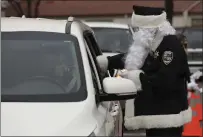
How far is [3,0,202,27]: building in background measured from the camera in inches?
995

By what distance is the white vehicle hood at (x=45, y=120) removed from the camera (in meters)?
Answer: 3.08

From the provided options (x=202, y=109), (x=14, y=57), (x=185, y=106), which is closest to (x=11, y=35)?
(x=14, y=57)

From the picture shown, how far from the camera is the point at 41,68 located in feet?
12.9

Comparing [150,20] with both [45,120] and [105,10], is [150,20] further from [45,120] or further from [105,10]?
[105,10]

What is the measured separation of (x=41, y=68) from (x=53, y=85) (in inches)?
7.5

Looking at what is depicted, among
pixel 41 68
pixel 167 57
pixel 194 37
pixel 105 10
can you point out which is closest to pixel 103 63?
pixel 167 57

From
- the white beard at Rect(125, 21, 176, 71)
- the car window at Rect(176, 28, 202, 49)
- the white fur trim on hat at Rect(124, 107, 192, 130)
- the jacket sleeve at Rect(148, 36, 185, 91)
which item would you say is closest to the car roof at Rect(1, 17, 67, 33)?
the white beard at Rect(125, 21, 176, 71)

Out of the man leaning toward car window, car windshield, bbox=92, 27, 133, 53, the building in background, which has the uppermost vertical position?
the man leaning toward car window

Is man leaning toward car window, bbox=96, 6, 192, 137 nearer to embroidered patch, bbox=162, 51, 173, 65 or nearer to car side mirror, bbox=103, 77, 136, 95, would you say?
embroidered patch, bbox=162, 51, 173, 65

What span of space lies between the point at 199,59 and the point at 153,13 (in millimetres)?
11282

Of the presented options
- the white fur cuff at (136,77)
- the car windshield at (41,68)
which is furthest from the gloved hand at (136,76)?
the car windshield at (41,68)

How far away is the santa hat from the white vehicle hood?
1439 millimetres

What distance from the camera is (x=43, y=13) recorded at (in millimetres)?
26078

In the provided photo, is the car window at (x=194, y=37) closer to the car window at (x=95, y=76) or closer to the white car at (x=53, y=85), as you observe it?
the white car at (x=53, y=85)
